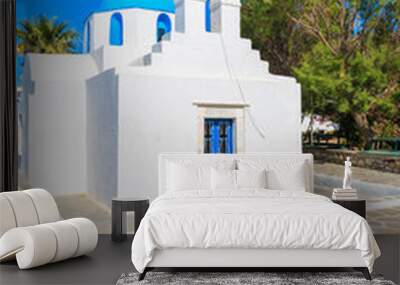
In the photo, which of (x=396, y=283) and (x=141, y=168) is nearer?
(x=396, y=283)

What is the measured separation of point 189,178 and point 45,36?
10.7ft

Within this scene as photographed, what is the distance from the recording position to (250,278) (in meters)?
4.29

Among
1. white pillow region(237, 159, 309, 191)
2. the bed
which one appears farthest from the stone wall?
the bed

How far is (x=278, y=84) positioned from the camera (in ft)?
25.8

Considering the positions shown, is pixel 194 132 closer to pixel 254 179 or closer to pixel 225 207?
pixel 254 179

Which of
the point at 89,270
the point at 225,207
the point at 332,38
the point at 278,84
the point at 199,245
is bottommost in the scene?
the point at 89,270

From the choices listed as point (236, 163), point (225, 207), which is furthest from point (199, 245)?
point (236, 163)

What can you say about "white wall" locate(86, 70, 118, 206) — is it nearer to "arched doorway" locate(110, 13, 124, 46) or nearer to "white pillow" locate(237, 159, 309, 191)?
"arched doorway" locate(110, 13, 124, 46)

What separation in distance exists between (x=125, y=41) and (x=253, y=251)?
14.7 ft

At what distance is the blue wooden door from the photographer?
7680 millimetres

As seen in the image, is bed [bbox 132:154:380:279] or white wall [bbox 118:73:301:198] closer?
bed [bbox 132:154:380:279]

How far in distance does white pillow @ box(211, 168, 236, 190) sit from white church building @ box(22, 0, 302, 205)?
1800 mm

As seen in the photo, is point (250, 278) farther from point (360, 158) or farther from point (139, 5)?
point (139, 5)

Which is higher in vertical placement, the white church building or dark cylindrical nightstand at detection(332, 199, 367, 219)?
the white church building
